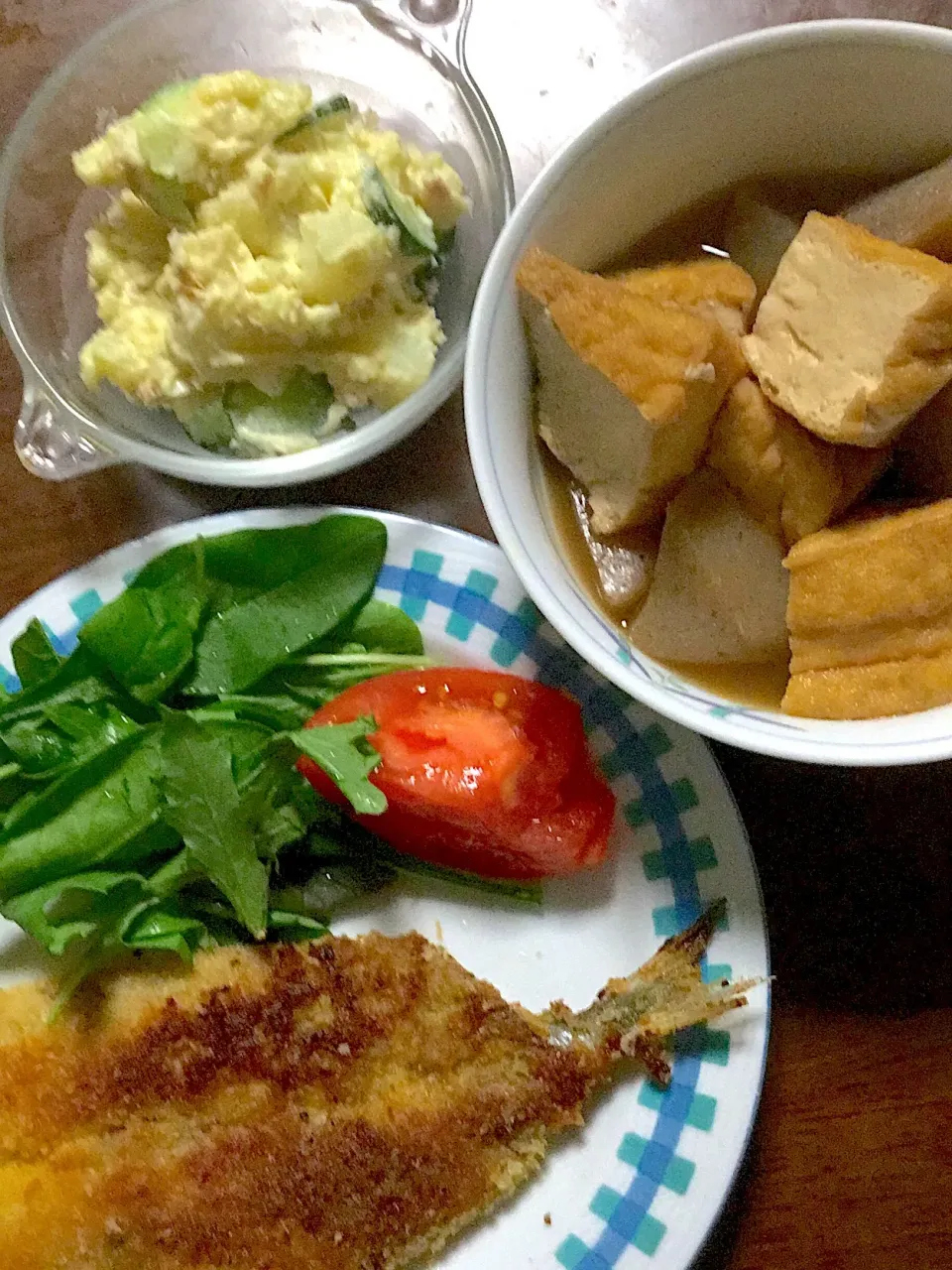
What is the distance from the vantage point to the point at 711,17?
44.1 inches

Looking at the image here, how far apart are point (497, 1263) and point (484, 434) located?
2.59ft

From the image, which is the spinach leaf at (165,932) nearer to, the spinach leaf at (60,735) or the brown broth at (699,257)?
the spinach leaf at (60,735)

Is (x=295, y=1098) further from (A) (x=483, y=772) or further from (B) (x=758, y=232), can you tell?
(B) (x=758, y=232)

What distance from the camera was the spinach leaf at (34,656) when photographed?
3.41ft

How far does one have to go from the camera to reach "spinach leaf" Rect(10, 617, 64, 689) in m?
1.04

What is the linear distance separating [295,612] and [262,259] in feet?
1.10

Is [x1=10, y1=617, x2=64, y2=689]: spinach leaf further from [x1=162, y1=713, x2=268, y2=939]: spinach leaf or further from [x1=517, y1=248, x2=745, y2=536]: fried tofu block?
[x1=517, y1=248, x2=745, y2=536]: fried tofu block

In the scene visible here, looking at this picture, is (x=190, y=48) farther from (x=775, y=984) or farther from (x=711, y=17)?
(x=775, y=984)

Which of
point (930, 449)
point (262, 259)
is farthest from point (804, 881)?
point (262, 259)

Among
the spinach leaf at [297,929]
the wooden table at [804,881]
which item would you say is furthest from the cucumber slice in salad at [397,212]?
the spinach leaf at [297,929]

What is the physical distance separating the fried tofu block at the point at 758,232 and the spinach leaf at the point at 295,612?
416 millimetres

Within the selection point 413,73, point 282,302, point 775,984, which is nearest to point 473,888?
point 775,984

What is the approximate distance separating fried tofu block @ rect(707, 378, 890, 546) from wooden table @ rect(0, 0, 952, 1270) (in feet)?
1.03

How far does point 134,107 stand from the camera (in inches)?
43.8
